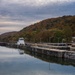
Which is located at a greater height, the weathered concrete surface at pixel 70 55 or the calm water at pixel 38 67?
the weathered concrete surface at pixel 70 55

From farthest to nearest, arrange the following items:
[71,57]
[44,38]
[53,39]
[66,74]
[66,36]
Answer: [44,38] < [53,39] < [66,36] < [71,57] < [66,74]

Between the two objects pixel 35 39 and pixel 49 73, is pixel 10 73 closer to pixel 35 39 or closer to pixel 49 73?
pixel 49 73

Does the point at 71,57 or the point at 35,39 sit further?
the point at 35,39

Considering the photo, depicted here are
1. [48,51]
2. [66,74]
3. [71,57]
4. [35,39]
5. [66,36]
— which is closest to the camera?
[66,74]

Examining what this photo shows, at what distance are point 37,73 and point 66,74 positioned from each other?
10.9 ft

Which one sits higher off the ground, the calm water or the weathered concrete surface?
the weathered concrete surface

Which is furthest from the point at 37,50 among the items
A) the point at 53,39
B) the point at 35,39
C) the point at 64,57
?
the point at 35,39

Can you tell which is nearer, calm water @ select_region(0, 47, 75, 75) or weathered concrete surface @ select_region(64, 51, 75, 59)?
calm water @ select_region(0, 47, 75, 75)

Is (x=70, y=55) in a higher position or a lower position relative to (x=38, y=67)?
higher

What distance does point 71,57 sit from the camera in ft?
134

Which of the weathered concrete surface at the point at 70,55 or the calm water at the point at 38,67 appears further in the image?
the weathered concrete surface at the point at 70,55

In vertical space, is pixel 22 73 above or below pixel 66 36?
below

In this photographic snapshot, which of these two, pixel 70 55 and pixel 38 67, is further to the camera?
pixel 70 55

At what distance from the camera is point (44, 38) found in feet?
353
